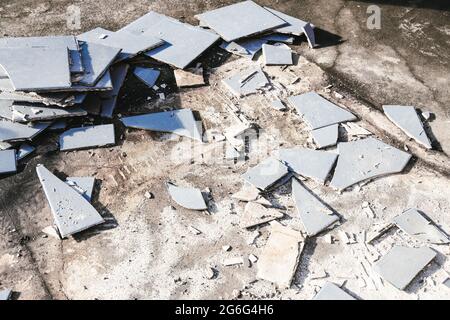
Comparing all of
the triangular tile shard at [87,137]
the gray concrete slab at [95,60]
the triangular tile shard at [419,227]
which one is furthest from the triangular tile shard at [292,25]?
the triangular tile shard at [419,227]

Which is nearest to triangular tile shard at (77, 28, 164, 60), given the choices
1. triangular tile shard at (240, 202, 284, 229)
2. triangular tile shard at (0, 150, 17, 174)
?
triangular tile shard at (0, 150, 17, 174)

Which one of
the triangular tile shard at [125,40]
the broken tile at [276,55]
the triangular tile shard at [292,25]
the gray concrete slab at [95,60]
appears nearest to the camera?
the gray concrete slab at [95,60]

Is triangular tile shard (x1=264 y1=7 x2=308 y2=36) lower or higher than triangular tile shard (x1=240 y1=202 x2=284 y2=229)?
higher

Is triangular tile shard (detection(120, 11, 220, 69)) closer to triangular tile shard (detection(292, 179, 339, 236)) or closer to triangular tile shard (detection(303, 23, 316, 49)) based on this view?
triangular tile shard (detection(303, 23, 316, 49))

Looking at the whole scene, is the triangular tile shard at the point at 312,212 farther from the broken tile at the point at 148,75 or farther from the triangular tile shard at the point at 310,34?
the triangular tile shard at the point at 310,34

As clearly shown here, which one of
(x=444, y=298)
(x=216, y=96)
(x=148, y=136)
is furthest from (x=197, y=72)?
(x=444, y=298)

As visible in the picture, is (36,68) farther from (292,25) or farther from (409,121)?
(409,121)

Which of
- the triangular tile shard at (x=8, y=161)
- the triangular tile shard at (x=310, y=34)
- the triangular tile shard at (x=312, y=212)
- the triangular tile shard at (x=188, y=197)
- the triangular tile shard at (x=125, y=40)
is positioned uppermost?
the triangular tile shard at (x=125, y=40)
